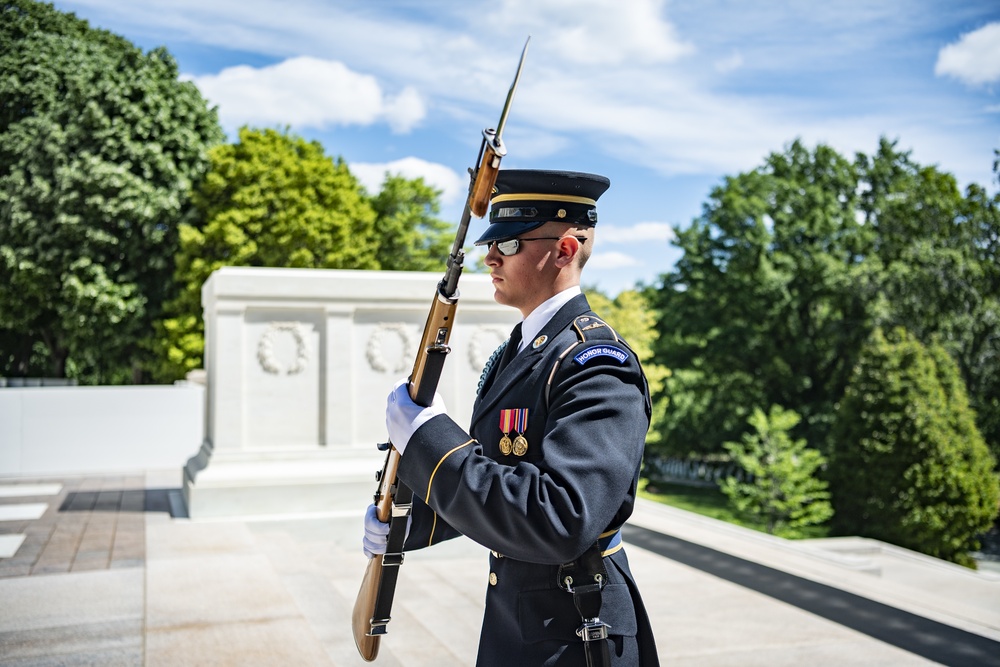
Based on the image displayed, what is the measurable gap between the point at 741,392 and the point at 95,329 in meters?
20.1

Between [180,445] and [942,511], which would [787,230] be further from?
[180,445]

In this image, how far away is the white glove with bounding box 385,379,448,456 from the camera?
171cm

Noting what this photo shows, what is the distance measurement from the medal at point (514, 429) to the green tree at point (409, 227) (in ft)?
89.8

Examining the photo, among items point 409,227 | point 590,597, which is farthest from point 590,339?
point 409,227

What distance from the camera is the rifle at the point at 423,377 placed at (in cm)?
164

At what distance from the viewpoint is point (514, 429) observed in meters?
1.85

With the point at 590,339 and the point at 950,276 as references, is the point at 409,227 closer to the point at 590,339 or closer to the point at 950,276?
the point at 950,276

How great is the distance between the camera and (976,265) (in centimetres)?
2705

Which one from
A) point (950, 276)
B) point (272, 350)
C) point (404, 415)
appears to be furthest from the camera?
point (950, 276)

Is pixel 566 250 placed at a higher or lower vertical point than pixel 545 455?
higher

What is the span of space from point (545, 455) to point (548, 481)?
0.06m

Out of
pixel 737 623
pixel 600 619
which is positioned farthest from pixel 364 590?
pixel 737 623

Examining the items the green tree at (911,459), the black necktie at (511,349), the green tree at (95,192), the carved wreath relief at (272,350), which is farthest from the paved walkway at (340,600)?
the green tree at (95,192)

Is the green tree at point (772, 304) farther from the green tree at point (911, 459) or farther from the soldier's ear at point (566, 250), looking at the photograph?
the soldier's ear at point (566, 250)
